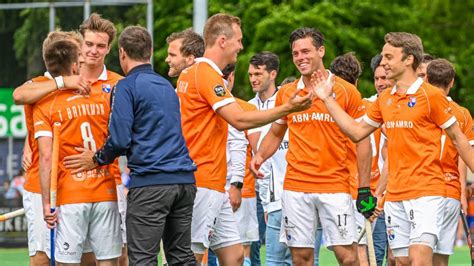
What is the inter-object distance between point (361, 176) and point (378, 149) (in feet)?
8.78

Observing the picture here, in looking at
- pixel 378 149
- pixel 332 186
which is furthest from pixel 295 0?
pixel 332 186

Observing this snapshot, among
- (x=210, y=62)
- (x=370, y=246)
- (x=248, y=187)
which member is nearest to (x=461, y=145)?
(x=370, y=246)

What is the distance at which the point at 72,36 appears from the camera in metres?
11.3

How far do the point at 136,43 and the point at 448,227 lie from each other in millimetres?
3378

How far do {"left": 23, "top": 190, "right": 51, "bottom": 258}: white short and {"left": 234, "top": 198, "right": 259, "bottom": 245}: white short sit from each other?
3291mm

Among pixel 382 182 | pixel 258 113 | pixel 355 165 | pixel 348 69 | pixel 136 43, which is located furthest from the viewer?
pixel 348 69

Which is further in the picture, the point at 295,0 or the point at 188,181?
the point at 295,0

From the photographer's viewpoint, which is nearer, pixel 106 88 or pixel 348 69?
pixel 106 88

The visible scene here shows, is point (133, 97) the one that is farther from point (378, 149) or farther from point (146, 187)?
point (378, 149)

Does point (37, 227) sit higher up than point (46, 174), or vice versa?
point (46, 174)

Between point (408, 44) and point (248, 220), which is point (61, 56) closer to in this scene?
point (408, 44)

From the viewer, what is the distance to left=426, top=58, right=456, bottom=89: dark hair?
1227 centimetres

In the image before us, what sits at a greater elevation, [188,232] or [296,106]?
[296,106]

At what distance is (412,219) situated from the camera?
11.2 metres
